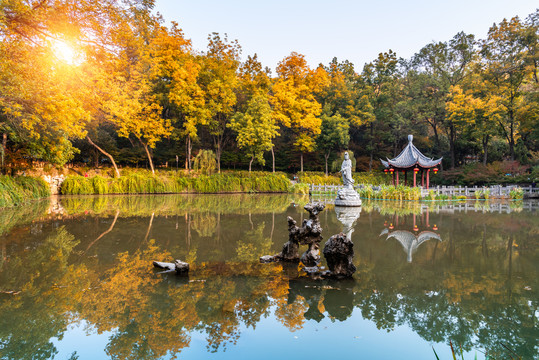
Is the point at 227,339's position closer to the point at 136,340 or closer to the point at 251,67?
the point at 136,340

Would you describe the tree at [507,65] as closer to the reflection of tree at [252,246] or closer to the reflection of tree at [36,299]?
the reflection of tree at [252,246]

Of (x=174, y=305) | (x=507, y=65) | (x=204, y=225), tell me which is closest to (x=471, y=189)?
(x=507, y=65)

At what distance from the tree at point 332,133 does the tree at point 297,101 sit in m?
0.83

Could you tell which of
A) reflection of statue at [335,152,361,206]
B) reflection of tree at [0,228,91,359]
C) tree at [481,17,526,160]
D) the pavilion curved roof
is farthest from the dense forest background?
reflection of statue at [335,152,361,206]

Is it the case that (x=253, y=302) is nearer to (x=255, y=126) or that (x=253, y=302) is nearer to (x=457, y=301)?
(x=457, y=301)

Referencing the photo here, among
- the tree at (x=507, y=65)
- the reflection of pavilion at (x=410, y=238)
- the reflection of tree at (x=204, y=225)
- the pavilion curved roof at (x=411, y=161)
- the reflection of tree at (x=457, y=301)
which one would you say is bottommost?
the reflection of tree at (x=457, y=301)

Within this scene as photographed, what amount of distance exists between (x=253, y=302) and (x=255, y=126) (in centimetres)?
2283

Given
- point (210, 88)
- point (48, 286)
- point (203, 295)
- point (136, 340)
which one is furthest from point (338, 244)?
point (210, 88)

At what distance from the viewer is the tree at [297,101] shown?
28.8m

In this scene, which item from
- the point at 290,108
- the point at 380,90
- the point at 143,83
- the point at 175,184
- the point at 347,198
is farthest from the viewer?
the point at 380,90

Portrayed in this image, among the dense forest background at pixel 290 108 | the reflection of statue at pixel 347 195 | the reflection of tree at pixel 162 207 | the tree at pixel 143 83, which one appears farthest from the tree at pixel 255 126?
the reflection of statue at pixel 347 195

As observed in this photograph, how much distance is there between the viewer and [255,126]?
2547cm

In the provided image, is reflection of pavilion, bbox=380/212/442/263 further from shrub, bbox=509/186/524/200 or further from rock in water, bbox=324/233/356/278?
shrub, bbox=509/186/524/200

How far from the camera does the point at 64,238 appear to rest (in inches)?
256
